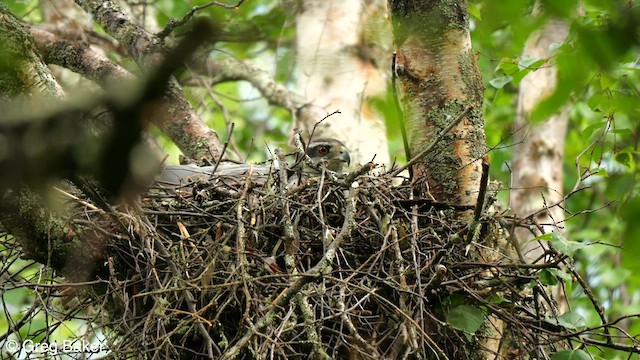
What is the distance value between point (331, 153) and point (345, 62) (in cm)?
210

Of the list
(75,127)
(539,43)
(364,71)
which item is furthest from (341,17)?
(75,127)

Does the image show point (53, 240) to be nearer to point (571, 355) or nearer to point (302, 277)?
point (302, 277)

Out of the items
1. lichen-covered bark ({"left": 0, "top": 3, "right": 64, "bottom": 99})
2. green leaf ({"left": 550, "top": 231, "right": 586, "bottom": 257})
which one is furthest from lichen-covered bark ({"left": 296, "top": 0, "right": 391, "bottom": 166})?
lichen-covered bark ({"left": 0, "top": 3, "right": 64, "bottom": 99})

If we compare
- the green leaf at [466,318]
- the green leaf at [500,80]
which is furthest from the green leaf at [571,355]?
the green leaf at [500,80]

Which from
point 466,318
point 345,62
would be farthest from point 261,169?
point 345,62

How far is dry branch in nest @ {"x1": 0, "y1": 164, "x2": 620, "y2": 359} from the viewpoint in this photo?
3.53 metres

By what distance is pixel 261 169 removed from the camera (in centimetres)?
505

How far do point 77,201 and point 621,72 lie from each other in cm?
318

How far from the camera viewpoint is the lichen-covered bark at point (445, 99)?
4.41 metres

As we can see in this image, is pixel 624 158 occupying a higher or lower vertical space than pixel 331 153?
higher

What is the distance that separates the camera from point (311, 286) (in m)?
3.68

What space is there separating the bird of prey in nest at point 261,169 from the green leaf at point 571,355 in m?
1.50

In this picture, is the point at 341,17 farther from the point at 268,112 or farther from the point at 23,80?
the point at 23,80

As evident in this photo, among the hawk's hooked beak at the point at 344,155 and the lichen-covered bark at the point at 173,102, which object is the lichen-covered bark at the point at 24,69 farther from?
the hawk's hooked beak at the point at 344,155
